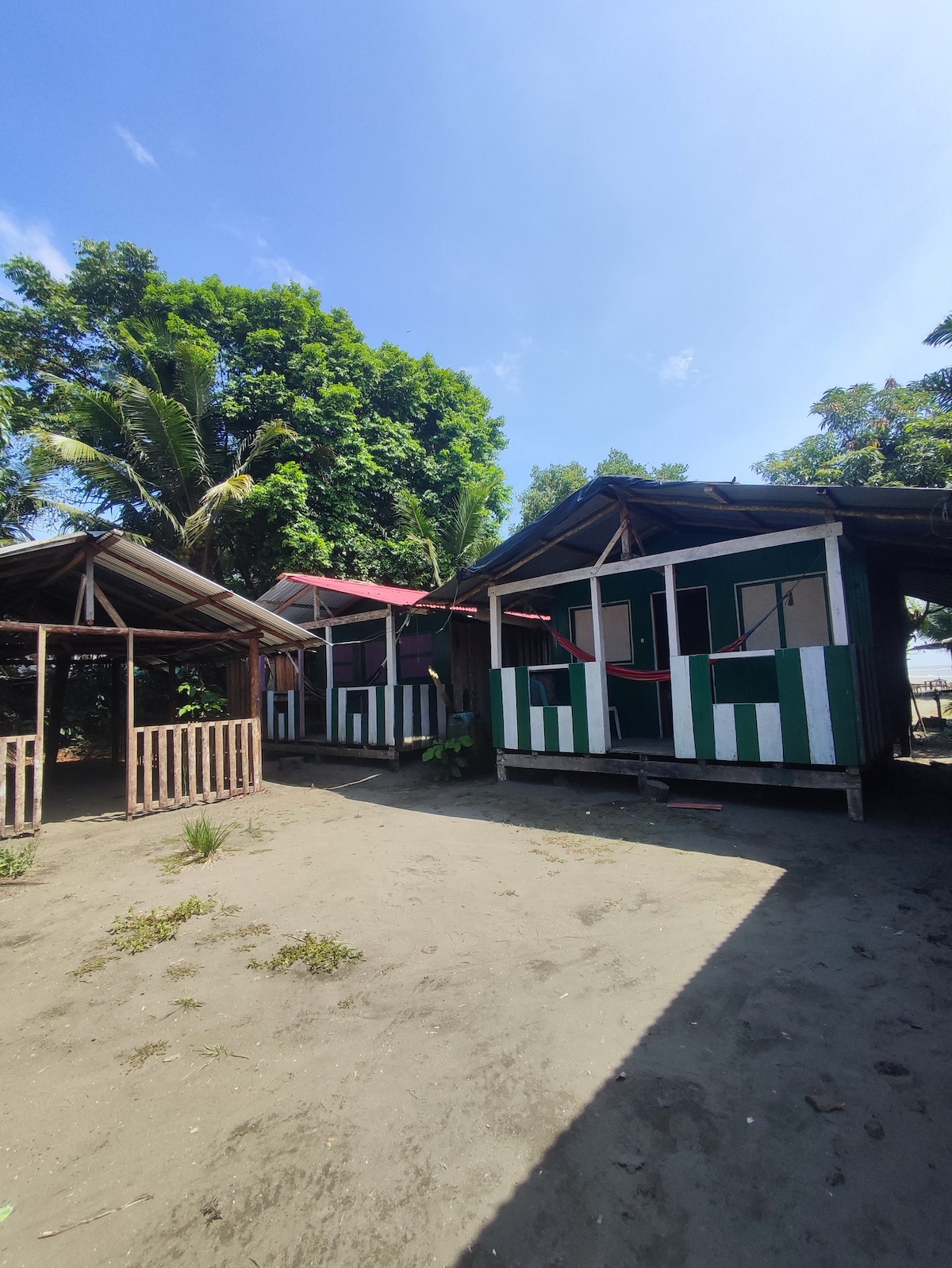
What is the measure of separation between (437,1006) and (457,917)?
1.11 m

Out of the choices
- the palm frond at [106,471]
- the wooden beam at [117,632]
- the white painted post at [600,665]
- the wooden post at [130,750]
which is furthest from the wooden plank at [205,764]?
the palm frond at [106,471]

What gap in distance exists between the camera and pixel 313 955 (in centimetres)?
345

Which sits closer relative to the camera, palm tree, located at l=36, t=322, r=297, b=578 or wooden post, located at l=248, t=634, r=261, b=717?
wooden post, located at l=248, t=634, r=261, b=717

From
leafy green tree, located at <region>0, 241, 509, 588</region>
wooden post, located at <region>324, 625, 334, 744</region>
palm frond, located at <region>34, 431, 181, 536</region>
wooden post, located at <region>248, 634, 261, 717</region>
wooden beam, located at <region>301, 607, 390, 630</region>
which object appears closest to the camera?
wooden post, located at <region>248, 634, 261, 717</region>

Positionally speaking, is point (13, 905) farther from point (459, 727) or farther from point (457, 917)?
point (459, 727)

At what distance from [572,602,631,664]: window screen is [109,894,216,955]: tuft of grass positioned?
7.07 meters

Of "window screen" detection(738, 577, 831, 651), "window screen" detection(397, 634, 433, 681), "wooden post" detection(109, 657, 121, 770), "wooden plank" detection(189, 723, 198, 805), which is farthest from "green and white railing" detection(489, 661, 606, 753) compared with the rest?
"wooden post" detection(109, 657, 121, 770)

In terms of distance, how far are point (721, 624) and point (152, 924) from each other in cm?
793

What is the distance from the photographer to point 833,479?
16.8 metres

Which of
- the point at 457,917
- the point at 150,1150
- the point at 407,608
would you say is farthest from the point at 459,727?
the point at 150,1150

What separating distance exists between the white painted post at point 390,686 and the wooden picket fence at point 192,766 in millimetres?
2501

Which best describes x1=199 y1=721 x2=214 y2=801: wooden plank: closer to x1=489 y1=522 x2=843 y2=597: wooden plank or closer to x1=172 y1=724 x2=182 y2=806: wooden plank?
x1=172 y1=724 x2=182 y2=806: wooden plank

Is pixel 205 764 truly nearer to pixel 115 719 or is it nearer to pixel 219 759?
pixel 219 759

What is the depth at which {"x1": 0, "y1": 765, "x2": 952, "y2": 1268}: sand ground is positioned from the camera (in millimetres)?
1682
